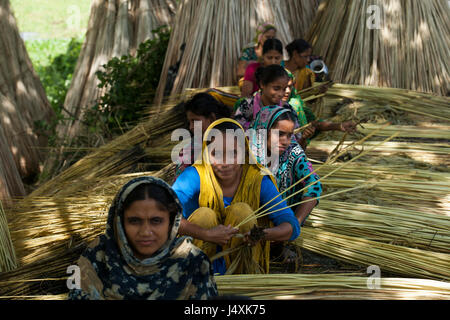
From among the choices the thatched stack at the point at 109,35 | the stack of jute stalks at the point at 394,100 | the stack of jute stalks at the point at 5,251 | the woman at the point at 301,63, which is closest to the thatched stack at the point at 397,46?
the stack of jute stalks at the point at 394,100

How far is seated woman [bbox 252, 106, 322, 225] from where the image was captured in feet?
10.0

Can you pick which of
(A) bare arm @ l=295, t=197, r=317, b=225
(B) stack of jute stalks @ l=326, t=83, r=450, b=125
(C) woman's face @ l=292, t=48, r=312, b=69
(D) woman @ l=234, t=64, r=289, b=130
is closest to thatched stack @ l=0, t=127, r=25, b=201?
(D) woman @ l=234, t=64, r=289, b=130

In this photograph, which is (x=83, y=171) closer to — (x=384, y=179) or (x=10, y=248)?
(x=10, y=248)

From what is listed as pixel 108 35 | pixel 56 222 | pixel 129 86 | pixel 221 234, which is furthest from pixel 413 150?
pixel 108 35

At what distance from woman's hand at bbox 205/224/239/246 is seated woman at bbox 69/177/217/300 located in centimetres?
Result: 37

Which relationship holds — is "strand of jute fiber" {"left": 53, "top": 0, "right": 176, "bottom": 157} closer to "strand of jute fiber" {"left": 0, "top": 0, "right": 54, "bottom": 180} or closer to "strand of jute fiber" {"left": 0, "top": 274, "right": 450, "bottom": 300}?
"strand of jute fiber" {"left": 0, "top": 0, "right": 54, "bottom": 180}

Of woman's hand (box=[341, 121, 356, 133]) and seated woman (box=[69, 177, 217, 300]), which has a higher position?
woman's hand (box=[341, 121, 356, 133])

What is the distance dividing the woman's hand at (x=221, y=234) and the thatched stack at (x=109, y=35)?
5.11 metres

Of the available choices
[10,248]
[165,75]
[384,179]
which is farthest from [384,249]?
[165,75]

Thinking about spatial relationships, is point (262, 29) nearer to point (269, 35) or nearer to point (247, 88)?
point (269, 35)

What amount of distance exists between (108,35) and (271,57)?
11.1 ft

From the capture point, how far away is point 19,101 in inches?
256

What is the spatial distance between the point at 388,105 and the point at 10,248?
10.4 feet

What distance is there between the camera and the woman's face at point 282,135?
3105mm
